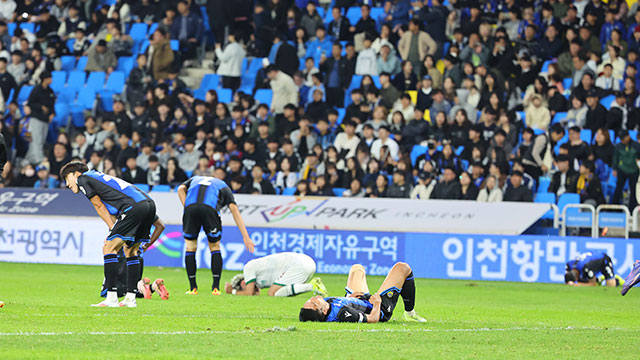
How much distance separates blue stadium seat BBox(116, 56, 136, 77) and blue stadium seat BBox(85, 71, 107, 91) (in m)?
0.69

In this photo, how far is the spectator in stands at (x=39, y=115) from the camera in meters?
27.2

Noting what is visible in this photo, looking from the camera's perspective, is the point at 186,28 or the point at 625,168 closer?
the point at 625,168

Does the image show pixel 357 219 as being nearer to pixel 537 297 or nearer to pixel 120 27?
pixel 537 297

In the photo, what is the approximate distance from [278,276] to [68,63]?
52.0ft

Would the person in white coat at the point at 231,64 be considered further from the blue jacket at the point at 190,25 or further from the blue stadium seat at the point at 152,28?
the blue stadium seat at the point at 152,28

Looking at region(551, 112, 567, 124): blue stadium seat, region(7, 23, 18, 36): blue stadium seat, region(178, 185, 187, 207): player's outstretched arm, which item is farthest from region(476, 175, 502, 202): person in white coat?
region(7, 23, 18, 36): blue stadium seat

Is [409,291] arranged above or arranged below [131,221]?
below

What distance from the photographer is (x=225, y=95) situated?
28.4 metres

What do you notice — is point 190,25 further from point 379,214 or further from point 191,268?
point 191,268

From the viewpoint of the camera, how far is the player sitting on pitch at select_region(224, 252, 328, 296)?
52.5ft

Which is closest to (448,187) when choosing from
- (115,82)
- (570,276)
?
(570,276)

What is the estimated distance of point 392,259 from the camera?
74.2ft


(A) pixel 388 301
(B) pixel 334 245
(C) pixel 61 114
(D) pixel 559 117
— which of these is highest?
(D) pixel 559 117

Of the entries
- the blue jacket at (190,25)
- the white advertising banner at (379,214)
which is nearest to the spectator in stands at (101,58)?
the blue jacket at (190,25)
